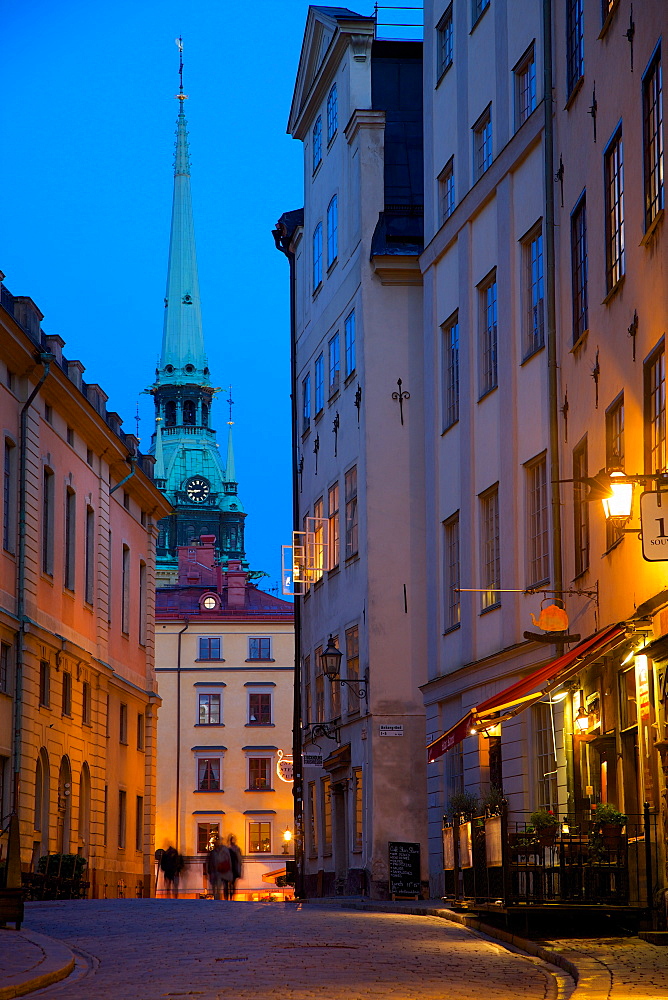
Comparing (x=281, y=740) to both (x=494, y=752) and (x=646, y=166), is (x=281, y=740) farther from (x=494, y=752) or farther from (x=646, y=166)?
(x=646, y=166)

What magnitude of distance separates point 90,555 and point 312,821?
11610mm

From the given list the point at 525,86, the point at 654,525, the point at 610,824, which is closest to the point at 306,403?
the point at 525,86

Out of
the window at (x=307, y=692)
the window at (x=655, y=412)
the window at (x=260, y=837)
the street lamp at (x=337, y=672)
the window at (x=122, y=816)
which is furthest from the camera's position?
the window at (x=260, y=837)

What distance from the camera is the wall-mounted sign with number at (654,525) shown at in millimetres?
14531

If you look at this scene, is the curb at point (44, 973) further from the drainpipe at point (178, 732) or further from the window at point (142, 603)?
the drainpipe at point (178, 732)

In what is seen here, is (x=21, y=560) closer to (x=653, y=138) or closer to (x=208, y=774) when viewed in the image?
(x=653, y=138)

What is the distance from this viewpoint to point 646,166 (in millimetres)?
17156

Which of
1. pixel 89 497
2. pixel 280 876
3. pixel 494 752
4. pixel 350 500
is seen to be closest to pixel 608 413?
pixel 494 752

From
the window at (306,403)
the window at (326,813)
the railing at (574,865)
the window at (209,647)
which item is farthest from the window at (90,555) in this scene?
the window at (209,647)

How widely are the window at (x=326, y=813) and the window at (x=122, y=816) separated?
12.7m

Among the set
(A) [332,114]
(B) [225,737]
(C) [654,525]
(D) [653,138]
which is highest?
(A) [332,114]

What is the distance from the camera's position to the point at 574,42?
21.9 m

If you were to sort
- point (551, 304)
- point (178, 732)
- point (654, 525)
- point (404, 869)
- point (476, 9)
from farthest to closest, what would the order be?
point (178, 732) → point (404, 869) → point (476, 9) → point (551, 304) → point (654, 525)

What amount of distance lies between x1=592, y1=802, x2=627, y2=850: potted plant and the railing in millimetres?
10
